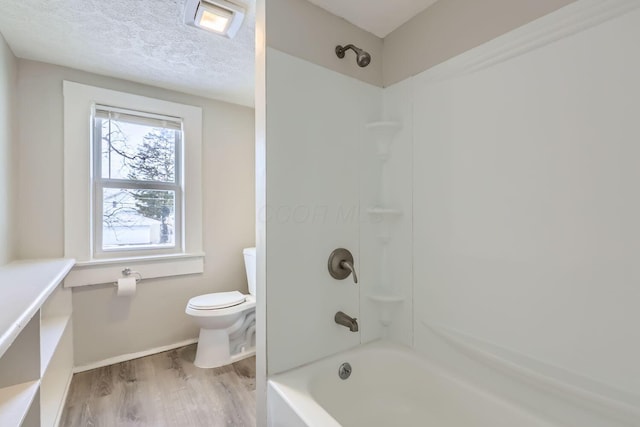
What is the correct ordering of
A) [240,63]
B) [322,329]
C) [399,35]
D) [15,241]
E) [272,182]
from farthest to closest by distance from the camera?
[240,63], [15,241], [399,35], [322,329], [272,182]

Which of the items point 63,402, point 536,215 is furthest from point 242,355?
point 536,215

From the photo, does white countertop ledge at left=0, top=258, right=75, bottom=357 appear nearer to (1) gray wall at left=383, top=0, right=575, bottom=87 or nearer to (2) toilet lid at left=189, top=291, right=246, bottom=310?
(2) toilet lid at left=189, top=291, right=246, bottom=310

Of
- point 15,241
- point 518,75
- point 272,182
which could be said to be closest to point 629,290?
point 518,75

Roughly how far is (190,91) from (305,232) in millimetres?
1948

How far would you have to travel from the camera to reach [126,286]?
7.11 feet

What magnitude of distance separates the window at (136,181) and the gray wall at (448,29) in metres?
1.89

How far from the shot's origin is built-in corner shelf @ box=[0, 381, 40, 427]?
919 millimetres

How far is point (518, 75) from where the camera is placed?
1.10 metres

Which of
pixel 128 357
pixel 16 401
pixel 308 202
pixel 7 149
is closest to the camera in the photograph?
pixel 16 401

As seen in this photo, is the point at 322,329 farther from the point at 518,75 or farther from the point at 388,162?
the point at 518,75

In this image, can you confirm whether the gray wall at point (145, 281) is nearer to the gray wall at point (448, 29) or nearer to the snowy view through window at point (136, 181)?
the snowy view through window at point (136, 181)

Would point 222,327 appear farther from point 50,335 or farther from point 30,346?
point 30,346

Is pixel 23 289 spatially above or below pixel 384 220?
below

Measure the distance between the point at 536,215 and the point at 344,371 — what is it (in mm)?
1060
